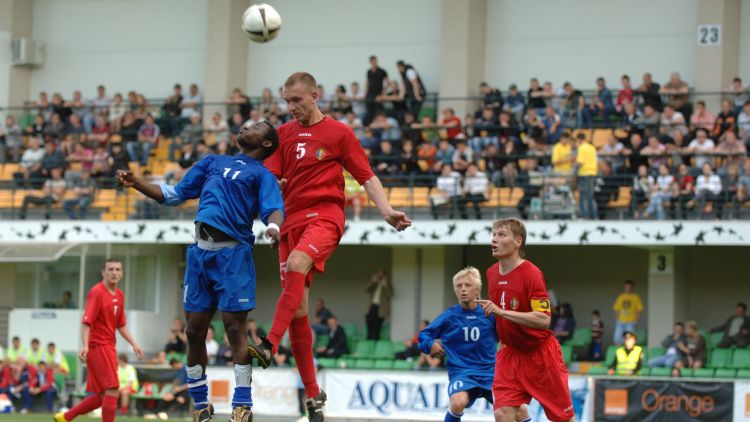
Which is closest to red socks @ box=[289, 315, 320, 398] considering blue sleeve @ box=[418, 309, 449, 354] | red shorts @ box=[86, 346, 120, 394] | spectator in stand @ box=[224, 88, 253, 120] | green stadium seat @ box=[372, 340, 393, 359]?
blue sleeve @ box=[418, 309, 449, 354]

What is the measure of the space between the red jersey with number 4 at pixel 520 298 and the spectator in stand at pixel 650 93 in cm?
Result: 1580

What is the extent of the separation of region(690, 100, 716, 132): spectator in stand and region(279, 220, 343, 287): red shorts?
16115mm

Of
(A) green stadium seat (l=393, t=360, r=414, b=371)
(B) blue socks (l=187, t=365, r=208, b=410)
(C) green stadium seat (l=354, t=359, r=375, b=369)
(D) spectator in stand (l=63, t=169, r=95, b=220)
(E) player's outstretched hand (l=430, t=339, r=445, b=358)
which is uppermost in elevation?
(D) spectator in stand (l=63, t=169, r=95, b=220)

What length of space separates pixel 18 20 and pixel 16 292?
799cm

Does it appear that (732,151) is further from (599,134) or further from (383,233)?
(383,233)

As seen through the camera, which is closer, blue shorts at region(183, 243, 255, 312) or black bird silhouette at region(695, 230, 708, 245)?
blue shorts at region(183, 243, 255, 312)

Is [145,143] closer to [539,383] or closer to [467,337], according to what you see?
[467,337]

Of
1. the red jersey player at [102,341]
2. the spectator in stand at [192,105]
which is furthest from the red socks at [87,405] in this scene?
the spectator in stand at [192,105]

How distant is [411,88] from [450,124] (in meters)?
1.55

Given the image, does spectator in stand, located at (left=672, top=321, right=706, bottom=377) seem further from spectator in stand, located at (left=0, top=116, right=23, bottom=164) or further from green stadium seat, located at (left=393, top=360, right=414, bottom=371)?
spectator in stand, located at (left=0, top=116, right=23, bottom=164)

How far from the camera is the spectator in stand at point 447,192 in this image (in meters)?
24.6

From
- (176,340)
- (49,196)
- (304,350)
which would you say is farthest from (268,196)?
(49,196)

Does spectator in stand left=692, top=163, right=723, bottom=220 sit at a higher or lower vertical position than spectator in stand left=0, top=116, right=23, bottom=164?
lower

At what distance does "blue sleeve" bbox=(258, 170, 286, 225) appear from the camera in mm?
8969
